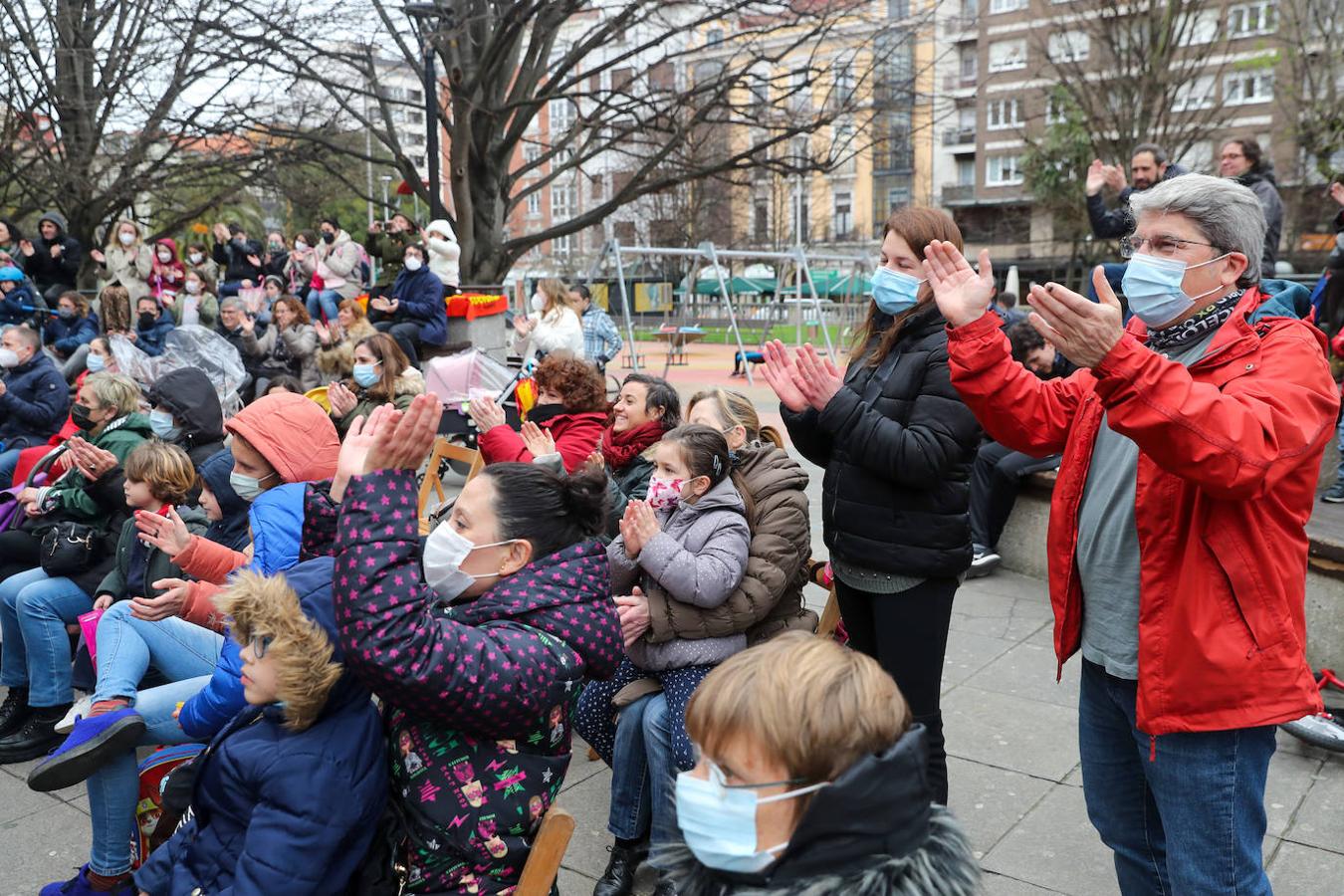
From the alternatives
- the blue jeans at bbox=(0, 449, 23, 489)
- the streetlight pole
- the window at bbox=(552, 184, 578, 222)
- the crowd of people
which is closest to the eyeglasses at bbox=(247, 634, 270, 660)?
the crowd of people

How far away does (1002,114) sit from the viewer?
58.3m

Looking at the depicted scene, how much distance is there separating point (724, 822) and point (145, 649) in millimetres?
Result: 2873

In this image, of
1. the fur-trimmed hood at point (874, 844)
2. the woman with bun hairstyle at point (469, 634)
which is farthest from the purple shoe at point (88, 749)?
the fur-trimmed hood at point (874, 844)

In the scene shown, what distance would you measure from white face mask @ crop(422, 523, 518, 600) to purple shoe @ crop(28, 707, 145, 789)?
4.63 feet

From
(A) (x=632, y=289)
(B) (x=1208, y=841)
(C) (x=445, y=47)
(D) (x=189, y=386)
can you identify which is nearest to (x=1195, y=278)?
(B) (x=1208, y=841)

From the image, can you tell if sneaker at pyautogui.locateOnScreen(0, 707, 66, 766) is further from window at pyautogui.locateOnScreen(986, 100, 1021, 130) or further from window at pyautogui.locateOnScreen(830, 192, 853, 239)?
window at pyautogui.locateOnScreen(830, 192, 853, 239)

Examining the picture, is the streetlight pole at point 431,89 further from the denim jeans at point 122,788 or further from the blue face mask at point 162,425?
the denim jeans at point 122,788

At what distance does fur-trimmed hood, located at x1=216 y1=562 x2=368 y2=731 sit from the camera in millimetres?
2377

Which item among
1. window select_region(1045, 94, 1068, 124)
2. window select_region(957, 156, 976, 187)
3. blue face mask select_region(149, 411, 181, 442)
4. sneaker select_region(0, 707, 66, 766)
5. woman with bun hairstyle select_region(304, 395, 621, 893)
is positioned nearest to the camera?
woman with bun hairstyle select_region(304, 395, 621, 893)

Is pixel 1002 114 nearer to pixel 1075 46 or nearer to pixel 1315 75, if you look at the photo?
pixel 1075 46

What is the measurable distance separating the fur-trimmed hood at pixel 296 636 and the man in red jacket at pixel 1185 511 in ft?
5.09

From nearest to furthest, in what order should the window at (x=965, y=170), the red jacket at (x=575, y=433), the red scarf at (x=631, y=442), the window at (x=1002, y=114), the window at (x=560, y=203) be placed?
1. the red scarf at (x=631, y=442)
2. the red jacket at (x=575, y=433)
3. the window at (x=1002, y=114)
4. the window at (x=965, y=170)
5. the window at (x=560, y=203)

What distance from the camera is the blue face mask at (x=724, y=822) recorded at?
5.24 feet

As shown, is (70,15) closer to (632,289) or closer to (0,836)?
(0,836)
